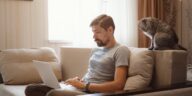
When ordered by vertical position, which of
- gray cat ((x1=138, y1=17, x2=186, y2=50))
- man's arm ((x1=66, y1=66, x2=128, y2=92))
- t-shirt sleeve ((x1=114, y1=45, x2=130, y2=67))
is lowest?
man's arm ((x1=66, y1=66, x2=128, y2=92))

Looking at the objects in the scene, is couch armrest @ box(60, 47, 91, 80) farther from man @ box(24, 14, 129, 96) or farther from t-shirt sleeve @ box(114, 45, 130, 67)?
t-shirt sleeve @ box(114, 45, 130, 67)

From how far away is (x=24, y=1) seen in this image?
326cm

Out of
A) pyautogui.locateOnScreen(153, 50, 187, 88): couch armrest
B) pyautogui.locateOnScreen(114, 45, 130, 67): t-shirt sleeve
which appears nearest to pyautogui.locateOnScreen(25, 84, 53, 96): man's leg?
pyautogui.locateOnScreen(114, 45, 130, 67): t-shirt sleeve

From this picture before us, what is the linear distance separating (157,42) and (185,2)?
1591 millimetres

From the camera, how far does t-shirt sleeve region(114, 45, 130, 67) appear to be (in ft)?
6.45

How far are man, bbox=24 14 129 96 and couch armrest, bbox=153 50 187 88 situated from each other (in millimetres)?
239

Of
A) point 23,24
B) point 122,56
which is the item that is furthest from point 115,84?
point 23,24

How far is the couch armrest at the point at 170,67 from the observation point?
191 centimetres

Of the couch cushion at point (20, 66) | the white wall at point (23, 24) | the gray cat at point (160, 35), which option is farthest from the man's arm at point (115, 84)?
the white wall at point (23, 24)

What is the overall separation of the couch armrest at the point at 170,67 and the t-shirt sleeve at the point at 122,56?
0.22 metres

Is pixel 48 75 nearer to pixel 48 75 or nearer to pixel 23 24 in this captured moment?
pixel 48 75

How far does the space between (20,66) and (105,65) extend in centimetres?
110

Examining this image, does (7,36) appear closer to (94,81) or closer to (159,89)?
(94,81)

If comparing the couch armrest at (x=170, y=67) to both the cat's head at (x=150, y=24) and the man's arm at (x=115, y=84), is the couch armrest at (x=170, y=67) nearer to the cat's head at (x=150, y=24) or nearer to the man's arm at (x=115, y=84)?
the man's arm at (x=115, y=84)
